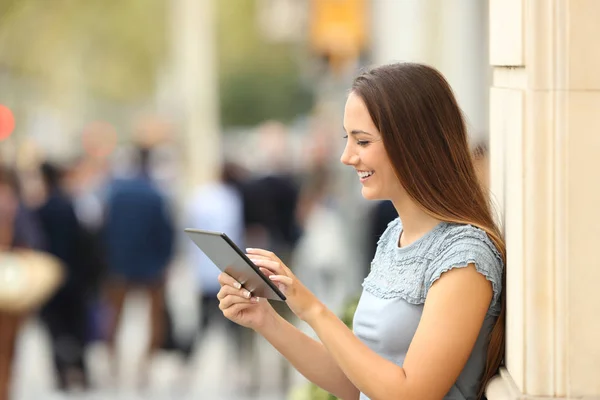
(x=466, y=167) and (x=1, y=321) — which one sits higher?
(x=466, y=167)

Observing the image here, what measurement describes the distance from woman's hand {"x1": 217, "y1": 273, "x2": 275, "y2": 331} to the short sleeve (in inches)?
19.0

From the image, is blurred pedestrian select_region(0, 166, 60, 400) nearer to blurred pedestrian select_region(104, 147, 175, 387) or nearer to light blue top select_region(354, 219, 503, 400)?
blurred pedestrian select_region(104, 147, 175, 387)

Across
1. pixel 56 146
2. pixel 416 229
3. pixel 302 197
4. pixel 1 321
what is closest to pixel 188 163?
pixel 56 146

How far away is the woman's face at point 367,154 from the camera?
122 inches

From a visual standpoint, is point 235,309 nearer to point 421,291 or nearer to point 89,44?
point 421,291

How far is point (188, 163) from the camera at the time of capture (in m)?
30.3

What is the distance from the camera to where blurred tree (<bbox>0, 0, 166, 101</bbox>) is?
135 feet

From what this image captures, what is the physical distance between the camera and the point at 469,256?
2928mm

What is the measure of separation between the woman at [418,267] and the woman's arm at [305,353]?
7.4 inches

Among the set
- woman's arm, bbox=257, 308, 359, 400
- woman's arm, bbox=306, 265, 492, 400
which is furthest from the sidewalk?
woman's arm, bbox=306, 265, 492, 400

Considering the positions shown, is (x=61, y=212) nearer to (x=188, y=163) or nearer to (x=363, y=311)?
(x=363, y=311)

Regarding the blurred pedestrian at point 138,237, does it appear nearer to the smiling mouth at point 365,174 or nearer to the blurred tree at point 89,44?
the smiling mouth at point 365,174

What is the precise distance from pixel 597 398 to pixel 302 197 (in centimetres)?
1024

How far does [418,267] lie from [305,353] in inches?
19.8
